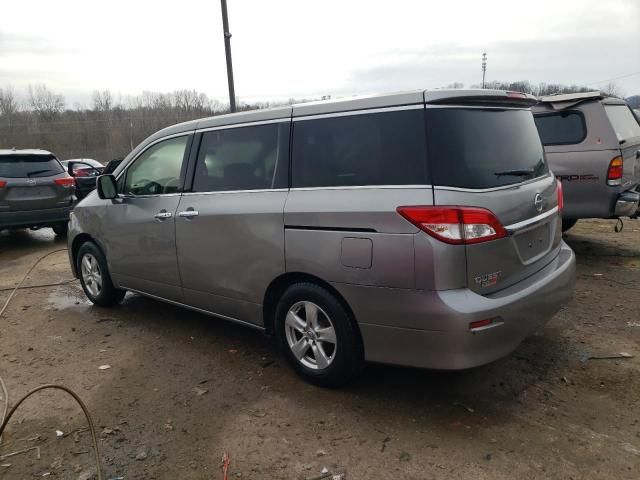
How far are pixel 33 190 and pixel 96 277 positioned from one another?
14.8 feet

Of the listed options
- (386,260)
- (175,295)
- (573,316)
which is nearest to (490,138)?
(386,260)

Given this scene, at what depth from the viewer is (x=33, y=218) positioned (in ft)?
28.9

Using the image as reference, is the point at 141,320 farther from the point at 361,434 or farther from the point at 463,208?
the point at 463,208

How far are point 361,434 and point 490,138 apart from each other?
193 centimetres

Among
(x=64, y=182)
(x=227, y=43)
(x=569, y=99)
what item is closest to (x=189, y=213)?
(x=569, y=99)

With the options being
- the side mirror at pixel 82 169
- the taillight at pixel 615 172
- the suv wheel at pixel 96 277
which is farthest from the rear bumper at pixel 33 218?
the side mirror at pixel 82 169

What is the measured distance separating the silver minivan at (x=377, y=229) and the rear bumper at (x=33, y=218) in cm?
579

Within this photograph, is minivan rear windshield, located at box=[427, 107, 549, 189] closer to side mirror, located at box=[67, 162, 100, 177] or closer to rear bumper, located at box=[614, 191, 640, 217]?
rear bumper, located at box=[614, 191, 640, 217]

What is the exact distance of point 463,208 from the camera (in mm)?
2783

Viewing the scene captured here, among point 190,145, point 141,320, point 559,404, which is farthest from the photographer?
point 141,320

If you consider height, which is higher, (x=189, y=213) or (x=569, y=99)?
(x=569, y=99)

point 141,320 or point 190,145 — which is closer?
point 190,145

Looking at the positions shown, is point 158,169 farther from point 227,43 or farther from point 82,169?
point 82,169

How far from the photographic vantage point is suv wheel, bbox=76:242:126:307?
528 cm
